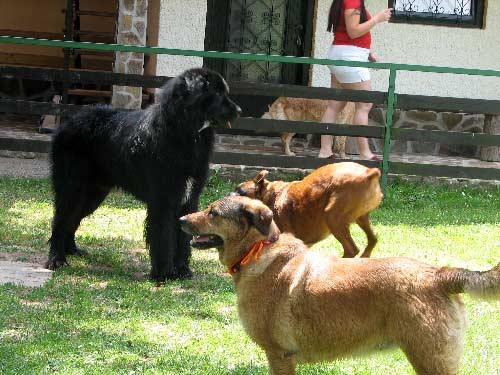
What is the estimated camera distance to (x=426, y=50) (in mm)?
15258

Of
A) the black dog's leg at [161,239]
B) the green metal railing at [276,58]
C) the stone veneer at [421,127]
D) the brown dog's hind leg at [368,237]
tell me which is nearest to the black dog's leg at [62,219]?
the black dog's leg at [161,239]

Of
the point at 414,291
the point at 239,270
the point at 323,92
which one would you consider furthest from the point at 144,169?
the point at 323,92

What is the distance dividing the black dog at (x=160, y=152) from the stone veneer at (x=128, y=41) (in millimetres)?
4987

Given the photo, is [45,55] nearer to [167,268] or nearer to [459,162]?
[459,162]

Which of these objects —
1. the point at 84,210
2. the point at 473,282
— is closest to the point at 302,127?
the point at 84,210

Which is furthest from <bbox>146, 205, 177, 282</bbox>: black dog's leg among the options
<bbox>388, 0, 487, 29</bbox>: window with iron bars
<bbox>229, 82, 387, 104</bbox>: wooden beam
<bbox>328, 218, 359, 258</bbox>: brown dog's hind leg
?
<bbox>388, 0, 487, 29</bbox>: window with iron bars

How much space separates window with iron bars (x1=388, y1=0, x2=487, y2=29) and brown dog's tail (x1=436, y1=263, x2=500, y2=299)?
10980mm

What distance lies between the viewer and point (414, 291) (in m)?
4.75

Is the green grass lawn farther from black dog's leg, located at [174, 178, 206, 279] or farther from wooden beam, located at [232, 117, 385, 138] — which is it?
wooden beam, located at [232, 117, 385, 138]

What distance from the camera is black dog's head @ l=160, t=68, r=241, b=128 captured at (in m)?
7.85

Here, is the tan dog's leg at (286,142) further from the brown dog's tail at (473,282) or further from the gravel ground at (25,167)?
the brown dog's tail at (473,282)

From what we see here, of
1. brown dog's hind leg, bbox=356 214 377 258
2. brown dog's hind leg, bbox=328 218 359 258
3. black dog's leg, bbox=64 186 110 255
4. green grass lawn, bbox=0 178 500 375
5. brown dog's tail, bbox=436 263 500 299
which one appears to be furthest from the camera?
black dog's leg, bbox=64 186 110 255

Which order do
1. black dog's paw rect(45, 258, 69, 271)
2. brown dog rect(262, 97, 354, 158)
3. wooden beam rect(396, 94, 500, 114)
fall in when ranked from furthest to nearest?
brown dog rect(262, 97, 354, 158), wooden beam rect(396, 94, 500, 114), black dog's paw rect(45, 258, 69, 271)

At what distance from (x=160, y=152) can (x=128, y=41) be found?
5.99 m
